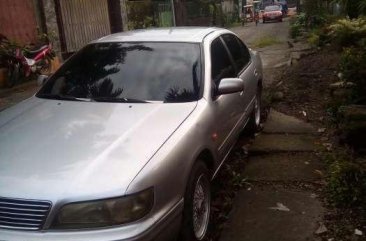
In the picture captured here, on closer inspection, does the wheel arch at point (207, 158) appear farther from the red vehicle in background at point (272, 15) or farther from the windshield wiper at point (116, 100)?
the red vehicle in background at point (272, 15)

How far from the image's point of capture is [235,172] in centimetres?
535

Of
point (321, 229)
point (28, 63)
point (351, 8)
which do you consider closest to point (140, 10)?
point (351, 8)

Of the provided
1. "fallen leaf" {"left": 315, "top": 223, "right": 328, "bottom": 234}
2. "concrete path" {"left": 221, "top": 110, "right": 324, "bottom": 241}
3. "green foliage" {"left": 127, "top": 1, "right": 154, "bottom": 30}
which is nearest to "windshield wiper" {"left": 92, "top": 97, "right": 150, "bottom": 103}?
"concrete path" {"left": 221, "top": 110, "right": 324, "bottom": 241}

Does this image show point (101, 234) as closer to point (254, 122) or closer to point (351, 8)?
point (254, 122)

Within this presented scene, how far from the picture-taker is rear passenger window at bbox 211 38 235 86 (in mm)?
4594

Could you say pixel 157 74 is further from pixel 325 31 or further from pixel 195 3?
pixel 195 3

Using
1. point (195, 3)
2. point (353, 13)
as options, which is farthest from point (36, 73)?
point (195, 3)

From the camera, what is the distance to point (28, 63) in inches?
404

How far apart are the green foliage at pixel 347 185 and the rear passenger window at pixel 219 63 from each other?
1.49 meters

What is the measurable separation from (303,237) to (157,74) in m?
1.90

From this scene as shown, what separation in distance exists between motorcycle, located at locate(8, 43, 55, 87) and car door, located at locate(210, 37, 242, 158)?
608 centimetres

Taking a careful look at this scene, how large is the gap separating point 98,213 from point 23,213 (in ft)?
1.44

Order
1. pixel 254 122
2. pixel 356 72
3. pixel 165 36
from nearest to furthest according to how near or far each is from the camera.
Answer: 1. pixel 165 36
2. pixel 356 72
3. pixel 254 122

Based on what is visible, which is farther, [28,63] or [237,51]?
[28,63]
